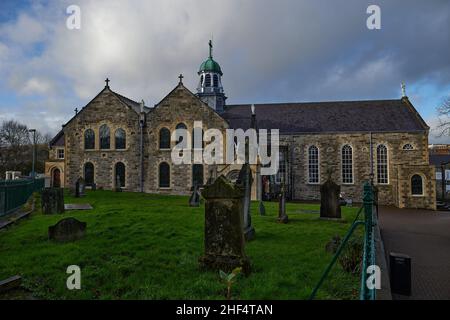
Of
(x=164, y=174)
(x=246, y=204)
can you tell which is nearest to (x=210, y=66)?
(x=164, y=174)

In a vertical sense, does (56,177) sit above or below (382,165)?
below

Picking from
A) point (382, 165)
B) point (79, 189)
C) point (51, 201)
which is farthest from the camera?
point (382, 165)

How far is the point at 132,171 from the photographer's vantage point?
26859 millimetres

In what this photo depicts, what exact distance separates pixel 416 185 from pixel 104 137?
28.0 metres

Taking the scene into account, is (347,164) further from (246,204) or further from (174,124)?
(246,204)

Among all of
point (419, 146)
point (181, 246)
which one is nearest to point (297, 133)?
point (419, 146)

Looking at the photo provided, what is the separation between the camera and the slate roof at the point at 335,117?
2736 cm

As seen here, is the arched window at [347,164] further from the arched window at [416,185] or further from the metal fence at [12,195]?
the metal fence at [12,195]

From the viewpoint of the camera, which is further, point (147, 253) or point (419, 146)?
point (419, 146)

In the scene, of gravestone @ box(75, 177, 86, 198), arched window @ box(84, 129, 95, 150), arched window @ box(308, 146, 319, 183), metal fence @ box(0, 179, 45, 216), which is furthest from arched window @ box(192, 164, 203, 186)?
metal fence @ box(0, 179, 45, 216)

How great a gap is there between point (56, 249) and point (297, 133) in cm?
2459

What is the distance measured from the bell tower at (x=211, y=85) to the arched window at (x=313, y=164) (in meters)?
11.4

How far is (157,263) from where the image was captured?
239 inches

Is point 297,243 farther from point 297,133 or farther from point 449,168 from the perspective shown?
point 449,168
